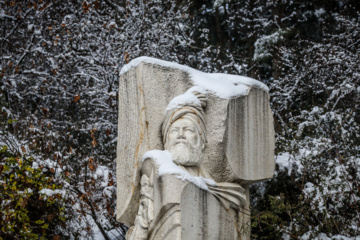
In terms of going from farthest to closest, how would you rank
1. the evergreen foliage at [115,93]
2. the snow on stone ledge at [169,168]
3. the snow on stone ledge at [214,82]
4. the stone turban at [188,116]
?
the evergreen foliage at [115,93], the snow on stone ledge at [214,82], the stone turban at [188,116], the snow on stone ledge at [169,168]

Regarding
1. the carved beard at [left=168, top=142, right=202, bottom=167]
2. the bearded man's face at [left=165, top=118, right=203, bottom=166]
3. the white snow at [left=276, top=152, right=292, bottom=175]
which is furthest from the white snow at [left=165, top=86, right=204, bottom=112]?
the white snow at [left=276, top=152, right=292, bottom=175]

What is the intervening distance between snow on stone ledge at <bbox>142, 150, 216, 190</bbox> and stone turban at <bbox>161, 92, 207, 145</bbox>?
10.8 inches

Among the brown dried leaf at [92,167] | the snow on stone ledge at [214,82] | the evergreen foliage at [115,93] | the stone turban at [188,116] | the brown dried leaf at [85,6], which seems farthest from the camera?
the brown dried leaf at [85,6]

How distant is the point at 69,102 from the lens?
31.2 feet

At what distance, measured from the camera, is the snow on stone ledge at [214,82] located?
4906mm

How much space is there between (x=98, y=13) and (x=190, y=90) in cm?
553

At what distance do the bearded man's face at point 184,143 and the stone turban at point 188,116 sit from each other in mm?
40

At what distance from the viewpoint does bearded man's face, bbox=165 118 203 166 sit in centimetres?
457

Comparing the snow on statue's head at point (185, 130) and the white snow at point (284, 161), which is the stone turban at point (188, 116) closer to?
the snow on statue's head at point (185, 130)

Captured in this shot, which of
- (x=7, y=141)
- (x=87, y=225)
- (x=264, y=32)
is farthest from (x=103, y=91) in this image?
(x=264, y=32)

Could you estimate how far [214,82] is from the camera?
16.7 feet

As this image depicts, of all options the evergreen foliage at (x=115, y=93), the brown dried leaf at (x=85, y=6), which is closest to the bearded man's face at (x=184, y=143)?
the evergreen foliage at (x=115, y=93)

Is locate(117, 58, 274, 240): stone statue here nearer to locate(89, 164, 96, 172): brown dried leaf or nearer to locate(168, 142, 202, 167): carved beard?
locate(168, 142, 202, 167): carved beard

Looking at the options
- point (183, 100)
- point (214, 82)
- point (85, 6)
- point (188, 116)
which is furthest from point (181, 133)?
point (85, 6)
